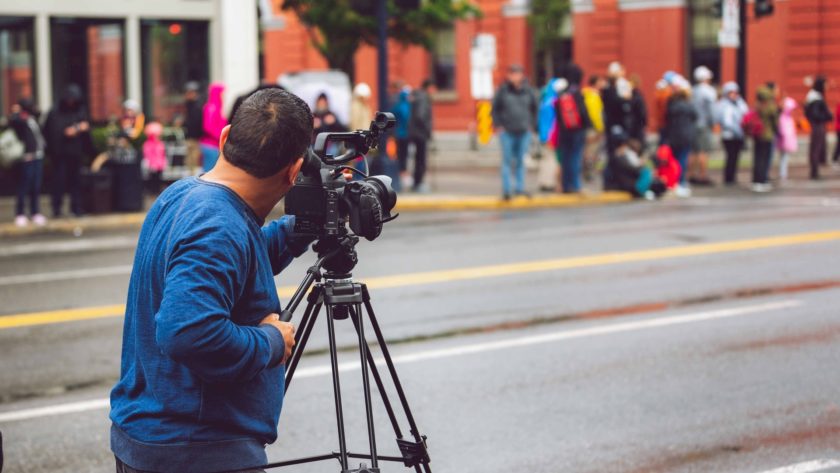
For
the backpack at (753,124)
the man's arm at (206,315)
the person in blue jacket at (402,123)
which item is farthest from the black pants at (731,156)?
the man's arm at (206,315)

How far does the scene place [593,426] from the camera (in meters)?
6.70

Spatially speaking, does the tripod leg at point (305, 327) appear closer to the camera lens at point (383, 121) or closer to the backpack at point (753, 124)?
the camera lens at point (383, 121)

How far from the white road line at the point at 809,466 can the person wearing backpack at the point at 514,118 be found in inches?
512

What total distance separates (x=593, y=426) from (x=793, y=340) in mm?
2665

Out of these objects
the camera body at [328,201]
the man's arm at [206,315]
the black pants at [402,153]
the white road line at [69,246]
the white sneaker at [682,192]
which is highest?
the camera body at [328,201]

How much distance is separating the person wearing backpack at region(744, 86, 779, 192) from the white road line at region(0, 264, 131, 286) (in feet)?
41.5

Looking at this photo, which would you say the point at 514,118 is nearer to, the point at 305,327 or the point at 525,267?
the point at 525,267

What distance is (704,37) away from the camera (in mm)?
34281

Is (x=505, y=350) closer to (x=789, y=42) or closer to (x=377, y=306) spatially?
(x=377, y=306)

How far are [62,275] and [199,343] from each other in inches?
394

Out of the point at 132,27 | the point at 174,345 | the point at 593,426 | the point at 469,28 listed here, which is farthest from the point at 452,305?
the point at 469,28

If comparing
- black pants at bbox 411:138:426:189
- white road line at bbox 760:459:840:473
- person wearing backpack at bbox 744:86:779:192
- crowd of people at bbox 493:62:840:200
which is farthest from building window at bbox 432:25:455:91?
white road line at bbox 760:459:840:473

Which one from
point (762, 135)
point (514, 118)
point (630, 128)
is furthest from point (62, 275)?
point (762, 135)

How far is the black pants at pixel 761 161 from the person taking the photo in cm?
2227
